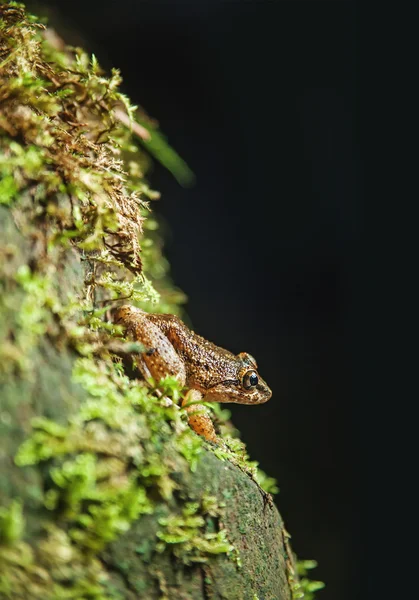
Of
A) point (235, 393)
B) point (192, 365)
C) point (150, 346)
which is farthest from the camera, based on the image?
point (235, 393)

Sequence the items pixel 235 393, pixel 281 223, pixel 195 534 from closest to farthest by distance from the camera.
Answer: pixel 195 534 < pixel 235 393 < pixel 281 223

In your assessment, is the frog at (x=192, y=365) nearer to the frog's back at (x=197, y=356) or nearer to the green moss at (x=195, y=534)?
the frog's back at (x=197, y=356)

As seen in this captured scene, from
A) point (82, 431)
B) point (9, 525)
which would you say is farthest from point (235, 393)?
point (9, 525)

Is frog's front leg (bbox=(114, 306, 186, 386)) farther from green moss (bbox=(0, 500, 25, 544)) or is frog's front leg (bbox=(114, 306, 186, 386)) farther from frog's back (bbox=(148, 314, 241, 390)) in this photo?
green moss (bbox=(0, 500, 25, 544))

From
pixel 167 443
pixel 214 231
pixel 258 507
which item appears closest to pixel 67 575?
pixel 167 443

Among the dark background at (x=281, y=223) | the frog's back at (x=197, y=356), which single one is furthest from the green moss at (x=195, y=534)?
the dark background at (x=281, y=223)

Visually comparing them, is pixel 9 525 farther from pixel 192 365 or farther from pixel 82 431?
pixel 192 365
